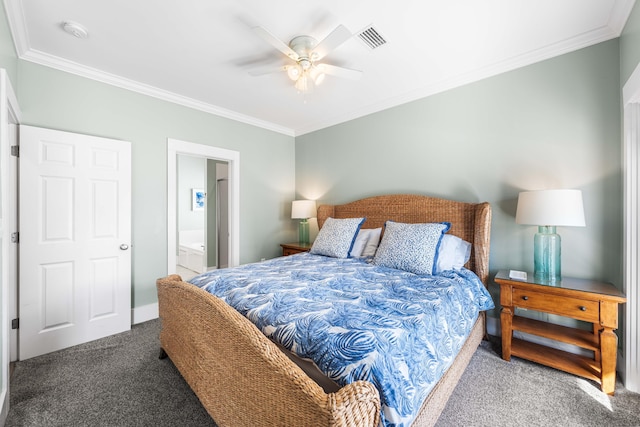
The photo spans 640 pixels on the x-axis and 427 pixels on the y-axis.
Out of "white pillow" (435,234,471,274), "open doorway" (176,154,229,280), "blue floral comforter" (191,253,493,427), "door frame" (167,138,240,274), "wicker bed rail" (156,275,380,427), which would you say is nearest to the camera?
"wicker bed rail" (156,275,380,427)

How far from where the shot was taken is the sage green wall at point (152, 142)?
8.09 feet

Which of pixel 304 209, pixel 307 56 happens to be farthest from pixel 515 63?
pixel 304 209

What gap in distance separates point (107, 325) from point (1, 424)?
1208 mm

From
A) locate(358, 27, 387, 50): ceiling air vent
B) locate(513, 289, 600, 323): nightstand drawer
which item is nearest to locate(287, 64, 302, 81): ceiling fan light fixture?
locate(358, 27, 387, 50): ceiling air vent

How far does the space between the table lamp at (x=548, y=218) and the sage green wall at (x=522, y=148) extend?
24cm

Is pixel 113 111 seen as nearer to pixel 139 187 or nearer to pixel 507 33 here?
pixel 139 187

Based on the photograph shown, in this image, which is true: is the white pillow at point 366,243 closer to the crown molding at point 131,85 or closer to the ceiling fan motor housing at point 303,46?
the ceiling fan motor housing at point 303,46

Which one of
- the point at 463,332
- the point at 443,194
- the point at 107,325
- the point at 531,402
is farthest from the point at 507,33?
the point at 107,325

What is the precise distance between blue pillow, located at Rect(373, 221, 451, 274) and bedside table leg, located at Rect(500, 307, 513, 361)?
25.2 inches

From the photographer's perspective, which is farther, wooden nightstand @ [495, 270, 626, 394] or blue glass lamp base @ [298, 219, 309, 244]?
blue glass lamp base @ [298, 219, 309, 244]

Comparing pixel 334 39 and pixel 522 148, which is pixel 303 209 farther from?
pixel 522 148

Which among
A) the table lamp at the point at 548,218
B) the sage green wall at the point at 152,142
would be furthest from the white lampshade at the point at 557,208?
the sage green wall at the point at 152,142

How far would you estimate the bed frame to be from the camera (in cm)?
85

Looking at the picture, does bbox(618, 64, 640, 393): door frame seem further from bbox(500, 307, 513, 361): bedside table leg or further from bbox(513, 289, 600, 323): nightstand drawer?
bbox(500, 307, 513, 361): bedside table leg
